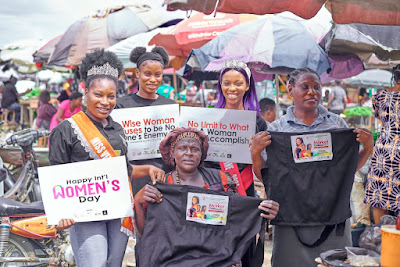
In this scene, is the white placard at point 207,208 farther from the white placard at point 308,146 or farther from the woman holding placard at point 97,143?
the white placard at point 308,146

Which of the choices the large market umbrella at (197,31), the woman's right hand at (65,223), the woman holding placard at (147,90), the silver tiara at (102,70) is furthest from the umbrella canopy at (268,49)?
the woman's right hand at (65,223)

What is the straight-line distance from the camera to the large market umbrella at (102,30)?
12.8 meters

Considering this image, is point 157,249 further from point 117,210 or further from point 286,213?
point 286,213

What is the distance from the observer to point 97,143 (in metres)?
3.50

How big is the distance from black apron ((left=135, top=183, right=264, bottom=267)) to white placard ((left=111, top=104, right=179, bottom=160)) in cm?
97

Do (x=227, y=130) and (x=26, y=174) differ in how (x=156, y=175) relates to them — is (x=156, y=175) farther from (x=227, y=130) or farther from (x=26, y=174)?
(x=26, y=174)

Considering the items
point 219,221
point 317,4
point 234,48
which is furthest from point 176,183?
point 234,48

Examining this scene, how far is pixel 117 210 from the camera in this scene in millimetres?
3473

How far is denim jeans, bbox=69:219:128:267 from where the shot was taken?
3.41m

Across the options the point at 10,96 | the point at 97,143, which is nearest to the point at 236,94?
the point at 97,143

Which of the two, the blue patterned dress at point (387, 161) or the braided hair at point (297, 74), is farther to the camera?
the blue patterned dress at point (387, 161)

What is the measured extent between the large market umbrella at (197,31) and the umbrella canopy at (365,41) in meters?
3.16

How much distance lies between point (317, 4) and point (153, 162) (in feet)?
6.88

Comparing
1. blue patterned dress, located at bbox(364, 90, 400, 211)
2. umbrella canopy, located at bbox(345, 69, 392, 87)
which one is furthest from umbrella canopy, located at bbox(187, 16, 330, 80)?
umbrella canopy, located at bbox(345, 69, 392, 87)
